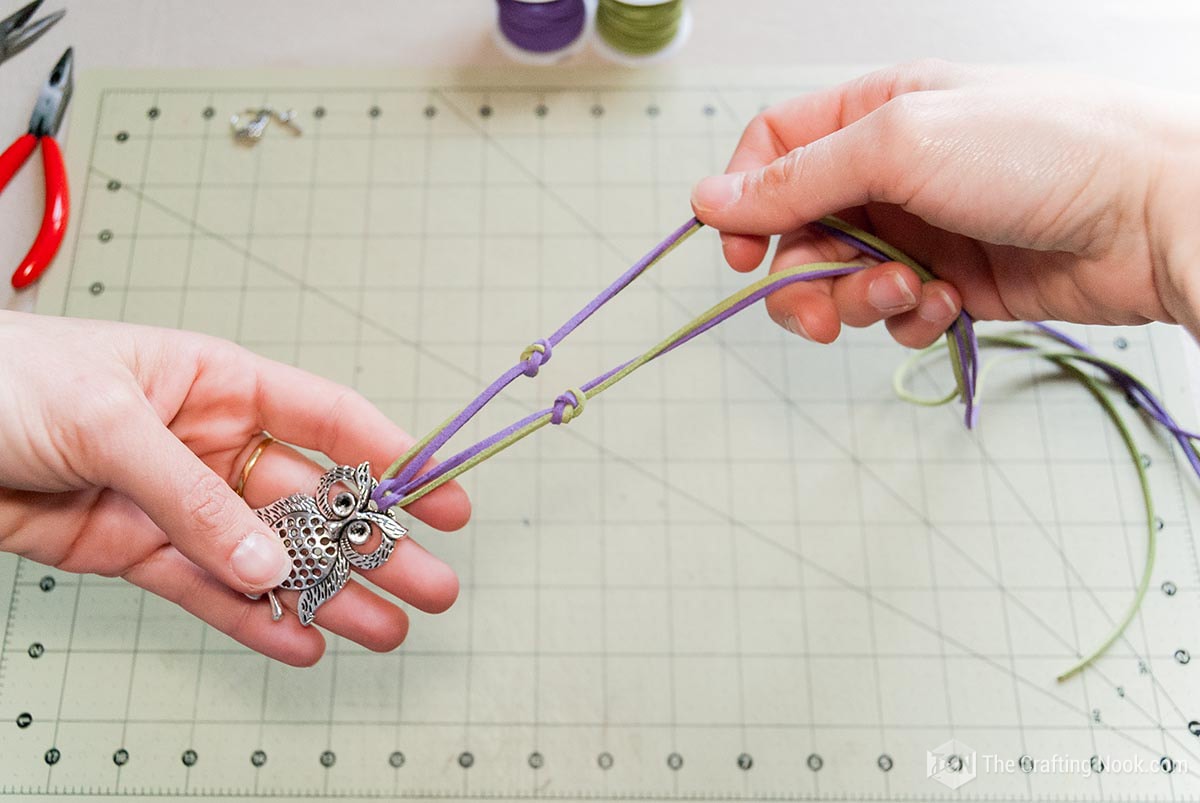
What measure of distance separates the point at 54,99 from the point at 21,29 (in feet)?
0.68

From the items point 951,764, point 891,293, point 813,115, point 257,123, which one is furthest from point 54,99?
point 951,764

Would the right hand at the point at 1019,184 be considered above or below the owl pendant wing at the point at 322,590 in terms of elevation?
above

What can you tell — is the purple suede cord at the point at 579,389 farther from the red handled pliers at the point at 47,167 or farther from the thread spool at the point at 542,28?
the red handled pliers at the point at 47,167

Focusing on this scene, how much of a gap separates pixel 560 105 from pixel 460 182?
0.89 feet

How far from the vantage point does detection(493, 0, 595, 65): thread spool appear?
1.76 metres

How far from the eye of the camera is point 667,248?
4.61 feet

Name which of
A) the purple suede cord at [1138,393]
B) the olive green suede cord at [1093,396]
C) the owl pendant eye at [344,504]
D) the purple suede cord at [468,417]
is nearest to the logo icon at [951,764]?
the olive green suede cord at [1093,396]

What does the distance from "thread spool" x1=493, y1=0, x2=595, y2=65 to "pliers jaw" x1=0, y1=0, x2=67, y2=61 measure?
3.13 feet

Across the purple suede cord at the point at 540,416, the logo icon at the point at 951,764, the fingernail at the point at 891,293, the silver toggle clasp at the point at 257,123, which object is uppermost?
the silver toggle clasp at the point at 257,123

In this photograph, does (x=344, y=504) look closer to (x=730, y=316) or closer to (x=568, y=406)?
(x=568, y=406)

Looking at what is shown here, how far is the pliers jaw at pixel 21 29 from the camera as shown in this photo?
1.83m

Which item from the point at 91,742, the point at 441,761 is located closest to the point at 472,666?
the point at 441,761

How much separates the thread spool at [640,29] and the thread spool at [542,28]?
0.05m

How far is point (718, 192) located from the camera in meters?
1.38
